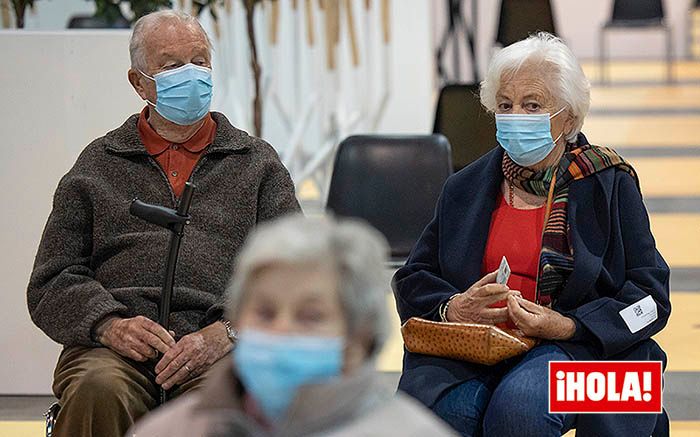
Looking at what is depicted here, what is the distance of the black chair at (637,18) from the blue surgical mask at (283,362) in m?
11.3

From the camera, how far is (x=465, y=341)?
9.74 feet

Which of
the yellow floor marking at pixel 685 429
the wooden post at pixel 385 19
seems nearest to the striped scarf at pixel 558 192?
the yellow floor marking at pixel 685 429

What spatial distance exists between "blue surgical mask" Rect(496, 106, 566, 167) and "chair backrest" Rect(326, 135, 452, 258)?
1.35 metres

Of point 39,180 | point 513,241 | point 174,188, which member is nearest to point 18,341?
point 39,180

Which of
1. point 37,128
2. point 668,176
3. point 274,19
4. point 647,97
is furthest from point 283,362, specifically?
point 647,97

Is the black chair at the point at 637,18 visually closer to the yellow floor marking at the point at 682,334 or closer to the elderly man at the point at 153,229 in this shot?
the yellow floor marking at the point at 682,334

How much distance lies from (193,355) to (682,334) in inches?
104

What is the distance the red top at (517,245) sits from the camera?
3.07m

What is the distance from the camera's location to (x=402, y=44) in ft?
25.1

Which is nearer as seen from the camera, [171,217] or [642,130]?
[171,217]

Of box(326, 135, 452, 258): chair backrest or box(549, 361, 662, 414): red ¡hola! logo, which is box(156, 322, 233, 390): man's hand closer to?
box(549, 361, 662, 414): red ¡hola! logo

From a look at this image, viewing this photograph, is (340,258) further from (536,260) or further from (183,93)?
(183,93)

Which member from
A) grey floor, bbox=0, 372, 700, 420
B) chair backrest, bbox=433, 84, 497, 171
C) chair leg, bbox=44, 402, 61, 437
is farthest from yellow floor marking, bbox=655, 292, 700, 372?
chair leg, bbox=44, 402, 61, 437

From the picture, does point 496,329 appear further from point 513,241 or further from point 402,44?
point 402,44
